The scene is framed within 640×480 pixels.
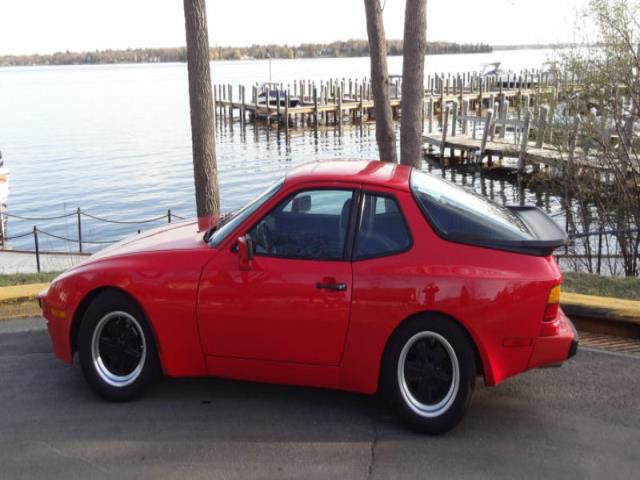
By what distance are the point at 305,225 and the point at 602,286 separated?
4546 mm

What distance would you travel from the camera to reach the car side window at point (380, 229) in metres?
4.97

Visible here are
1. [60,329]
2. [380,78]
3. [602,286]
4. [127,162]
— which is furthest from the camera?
[127,162]

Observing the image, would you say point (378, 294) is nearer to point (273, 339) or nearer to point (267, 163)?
point (273, 339)

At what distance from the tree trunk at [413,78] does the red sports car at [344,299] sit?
16.1 ft

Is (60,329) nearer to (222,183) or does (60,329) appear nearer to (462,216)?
(462,216)

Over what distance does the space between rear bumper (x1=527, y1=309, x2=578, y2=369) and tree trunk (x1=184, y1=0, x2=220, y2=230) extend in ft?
17.3

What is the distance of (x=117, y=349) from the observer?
546 cm

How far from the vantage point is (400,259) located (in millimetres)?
4906

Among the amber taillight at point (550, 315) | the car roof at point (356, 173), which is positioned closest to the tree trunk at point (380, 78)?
the car roof at point (356, 173)

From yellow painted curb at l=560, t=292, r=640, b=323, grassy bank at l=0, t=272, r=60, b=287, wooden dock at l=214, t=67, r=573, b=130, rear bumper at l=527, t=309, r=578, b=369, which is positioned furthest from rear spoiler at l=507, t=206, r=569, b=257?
wooden dock at l=214, t=67, r=573, b=130

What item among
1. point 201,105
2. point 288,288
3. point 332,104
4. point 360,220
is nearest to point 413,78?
point 201,105

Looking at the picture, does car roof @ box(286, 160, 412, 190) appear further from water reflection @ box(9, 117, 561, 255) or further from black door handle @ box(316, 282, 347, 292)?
water reflection @ box(9, 117, 561, 255)

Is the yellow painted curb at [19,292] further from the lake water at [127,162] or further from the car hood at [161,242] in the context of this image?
the lake water at [127,162]

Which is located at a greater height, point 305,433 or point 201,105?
point 201,105
